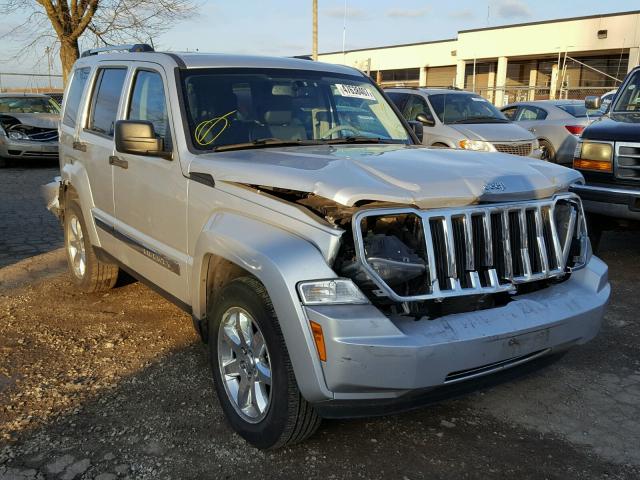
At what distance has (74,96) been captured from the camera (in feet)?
18.4

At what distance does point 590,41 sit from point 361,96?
103 ft

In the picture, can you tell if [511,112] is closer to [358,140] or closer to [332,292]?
[358,140]

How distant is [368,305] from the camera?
101 inches

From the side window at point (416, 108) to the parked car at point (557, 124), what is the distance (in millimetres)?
3398

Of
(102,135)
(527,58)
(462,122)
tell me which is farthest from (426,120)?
(527,58)

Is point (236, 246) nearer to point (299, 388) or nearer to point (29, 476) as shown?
point (299, 388)

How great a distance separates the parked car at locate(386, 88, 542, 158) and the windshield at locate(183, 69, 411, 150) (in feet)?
19.3

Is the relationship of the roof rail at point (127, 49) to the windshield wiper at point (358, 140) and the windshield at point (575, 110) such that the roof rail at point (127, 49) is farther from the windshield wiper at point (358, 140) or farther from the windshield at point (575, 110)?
the windshield at point (575, 110)

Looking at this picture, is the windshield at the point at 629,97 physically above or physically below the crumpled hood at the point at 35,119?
above

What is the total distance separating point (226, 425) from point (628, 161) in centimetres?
463

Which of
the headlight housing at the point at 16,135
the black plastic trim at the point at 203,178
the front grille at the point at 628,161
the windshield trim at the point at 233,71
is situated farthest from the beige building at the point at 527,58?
the black plastic trim at the point at 203,178

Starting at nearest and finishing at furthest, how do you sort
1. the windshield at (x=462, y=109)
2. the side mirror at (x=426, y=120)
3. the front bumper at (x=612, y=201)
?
the front bumper at (x=612, y=201) → the side mirror at (x=426, y=120) → the windshield at (x=462, y=109)

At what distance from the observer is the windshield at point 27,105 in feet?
49.9

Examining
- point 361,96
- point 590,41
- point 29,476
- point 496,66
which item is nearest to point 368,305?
point 29,476
